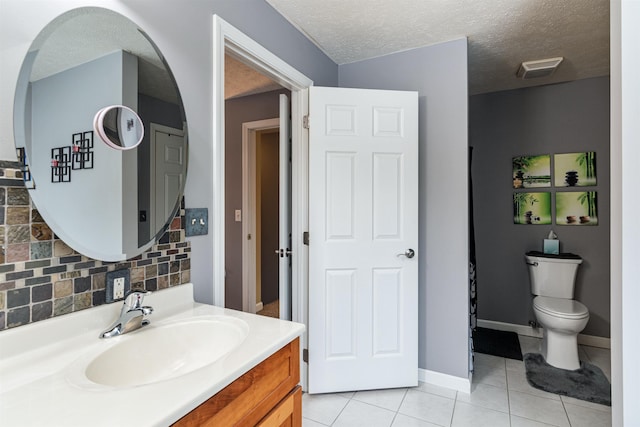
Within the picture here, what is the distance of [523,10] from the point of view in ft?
6.07

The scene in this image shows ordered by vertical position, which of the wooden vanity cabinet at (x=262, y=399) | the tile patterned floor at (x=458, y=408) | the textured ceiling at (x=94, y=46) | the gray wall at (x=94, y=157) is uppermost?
the textured ceiling at (x=94, y=46)

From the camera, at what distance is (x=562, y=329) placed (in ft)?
7.84

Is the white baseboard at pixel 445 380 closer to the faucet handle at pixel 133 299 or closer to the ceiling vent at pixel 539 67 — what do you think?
the faucet handle at pixel 133 299

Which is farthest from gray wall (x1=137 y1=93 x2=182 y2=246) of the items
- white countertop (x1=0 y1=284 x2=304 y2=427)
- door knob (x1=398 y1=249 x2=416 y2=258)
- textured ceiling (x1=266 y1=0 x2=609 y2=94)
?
door knob (x1=398 y1=249 x2=416 y2=258)

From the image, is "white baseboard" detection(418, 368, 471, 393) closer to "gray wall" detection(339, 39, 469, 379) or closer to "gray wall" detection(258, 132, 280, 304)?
"gray wall" detection(339, 39, 469, 379)

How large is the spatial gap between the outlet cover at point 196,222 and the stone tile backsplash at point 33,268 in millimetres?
304

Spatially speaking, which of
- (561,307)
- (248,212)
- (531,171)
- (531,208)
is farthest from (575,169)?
(248,212)

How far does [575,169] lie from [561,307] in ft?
4.20

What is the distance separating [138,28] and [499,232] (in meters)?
3.29

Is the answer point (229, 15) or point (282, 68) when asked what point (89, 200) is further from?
point (282, 68)

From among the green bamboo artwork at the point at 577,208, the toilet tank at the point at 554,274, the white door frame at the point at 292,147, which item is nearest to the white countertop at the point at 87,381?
the white door frame at the point at 292,147

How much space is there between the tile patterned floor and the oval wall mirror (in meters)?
1.49

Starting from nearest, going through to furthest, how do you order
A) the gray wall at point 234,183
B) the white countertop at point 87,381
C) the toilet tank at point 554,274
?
the white countertop at point 87,381 < the toilet tank at point 554,274 < the gray wall at point 234,183

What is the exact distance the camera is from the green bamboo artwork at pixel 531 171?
3012 mm
